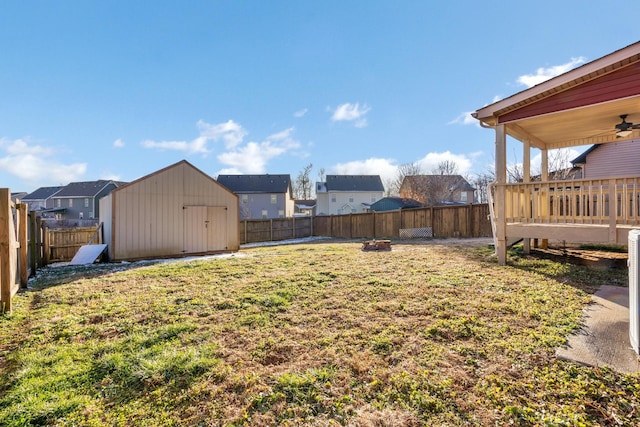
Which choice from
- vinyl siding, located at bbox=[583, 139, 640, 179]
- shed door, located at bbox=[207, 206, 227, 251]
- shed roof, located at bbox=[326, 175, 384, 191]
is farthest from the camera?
shed roof, located at bbox=[326, 175, 384, 191]

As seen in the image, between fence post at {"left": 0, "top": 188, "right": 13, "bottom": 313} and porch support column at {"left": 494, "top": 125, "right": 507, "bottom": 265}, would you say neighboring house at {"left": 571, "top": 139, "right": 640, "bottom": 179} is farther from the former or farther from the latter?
fence post at {"left": 0, "top": 188, "right": 13, "bottom": 313}

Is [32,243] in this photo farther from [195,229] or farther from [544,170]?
[544,170]

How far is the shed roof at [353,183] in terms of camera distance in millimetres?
38844

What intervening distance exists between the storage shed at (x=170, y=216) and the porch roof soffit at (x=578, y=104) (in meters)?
9.00

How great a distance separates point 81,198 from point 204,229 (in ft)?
112

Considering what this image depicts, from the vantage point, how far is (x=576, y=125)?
6.72m

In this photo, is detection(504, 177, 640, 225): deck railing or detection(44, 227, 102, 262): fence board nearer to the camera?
detection(504, 177, 640, 225): deck railing

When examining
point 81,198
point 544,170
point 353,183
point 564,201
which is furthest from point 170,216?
point 81,198

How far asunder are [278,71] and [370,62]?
3.63m

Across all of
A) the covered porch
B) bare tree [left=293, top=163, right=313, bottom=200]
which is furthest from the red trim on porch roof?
bare tree [left=293, top=163, right=313, bottom=200]

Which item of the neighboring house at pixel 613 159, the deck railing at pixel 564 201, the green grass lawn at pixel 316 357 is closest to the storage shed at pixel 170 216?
the green grass lawn at pixel 316 357

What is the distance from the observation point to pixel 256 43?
9.90 m

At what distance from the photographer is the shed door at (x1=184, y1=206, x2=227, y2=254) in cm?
1059

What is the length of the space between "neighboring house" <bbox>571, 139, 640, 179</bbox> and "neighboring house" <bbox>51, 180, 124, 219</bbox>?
41752 mm
